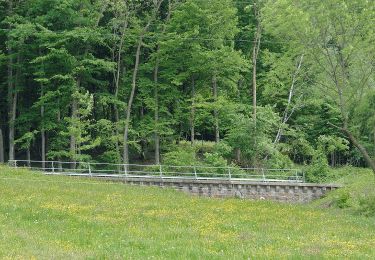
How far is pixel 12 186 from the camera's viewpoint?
28844 millimetres

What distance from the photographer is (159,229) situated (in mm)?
18188

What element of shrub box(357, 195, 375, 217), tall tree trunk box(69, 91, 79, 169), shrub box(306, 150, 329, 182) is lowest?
shrub box(357, 195, 375, 217)

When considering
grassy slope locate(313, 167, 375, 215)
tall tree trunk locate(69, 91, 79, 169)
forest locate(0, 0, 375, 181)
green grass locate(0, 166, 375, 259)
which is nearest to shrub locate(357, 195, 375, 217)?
grassy slope locate(313, 167, 375, 215)

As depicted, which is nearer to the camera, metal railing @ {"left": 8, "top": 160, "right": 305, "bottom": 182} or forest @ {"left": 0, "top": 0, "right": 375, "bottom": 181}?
metal railing @ {"left": 8, "top": 160, "right": 305, "bottom": 182}

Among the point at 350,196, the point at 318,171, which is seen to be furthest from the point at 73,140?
the point at 350,196

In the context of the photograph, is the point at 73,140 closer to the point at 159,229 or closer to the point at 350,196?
the point at 350,196

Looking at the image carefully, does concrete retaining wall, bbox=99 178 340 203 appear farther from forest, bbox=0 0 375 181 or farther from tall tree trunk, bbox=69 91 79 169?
tall tree trunk, bbox=69 91 79 169

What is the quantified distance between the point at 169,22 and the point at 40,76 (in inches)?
475

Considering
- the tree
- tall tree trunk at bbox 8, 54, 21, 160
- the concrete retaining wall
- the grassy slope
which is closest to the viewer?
the tree

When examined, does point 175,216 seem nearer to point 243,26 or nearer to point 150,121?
point 150,121

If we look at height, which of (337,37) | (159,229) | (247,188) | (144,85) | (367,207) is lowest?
(367,207)

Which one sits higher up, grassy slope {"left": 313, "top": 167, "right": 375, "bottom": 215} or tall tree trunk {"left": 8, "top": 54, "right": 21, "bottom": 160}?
tall tree trunk {"left": 8, "top": 54, "right": 21, "bottom": 160}

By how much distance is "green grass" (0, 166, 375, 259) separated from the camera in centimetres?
1424

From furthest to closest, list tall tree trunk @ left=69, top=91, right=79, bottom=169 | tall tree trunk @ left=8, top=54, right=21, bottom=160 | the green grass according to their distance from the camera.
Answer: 1. tall tree trunk @ left=8, top=54, right=21, bottom=160
2. tall tree trunk @ left=69, top=91, right=79, bottom=169
3. the green grass
